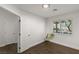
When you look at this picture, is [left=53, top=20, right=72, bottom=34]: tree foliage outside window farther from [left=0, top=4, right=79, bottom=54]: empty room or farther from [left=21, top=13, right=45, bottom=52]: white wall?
[left=21, top=13, right=45, bottom=52]: white wall

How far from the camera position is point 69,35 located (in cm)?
169

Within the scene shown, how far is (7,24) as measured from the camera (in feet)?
5.97

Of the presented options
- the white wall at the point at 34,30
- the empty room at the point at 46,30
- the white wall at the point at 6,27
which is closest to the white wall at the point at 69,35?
the empty room at the point at 46,30

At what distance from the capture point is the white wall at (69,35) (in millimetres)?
1616

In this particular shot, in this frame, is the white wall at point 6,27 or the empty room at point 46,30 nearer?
the empty room at point 46,30

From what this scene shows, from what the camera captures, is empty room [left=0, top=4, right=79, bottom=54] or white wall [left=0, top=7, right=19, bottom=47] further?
white wall [left=0, top=7, right=19, bottom=47]

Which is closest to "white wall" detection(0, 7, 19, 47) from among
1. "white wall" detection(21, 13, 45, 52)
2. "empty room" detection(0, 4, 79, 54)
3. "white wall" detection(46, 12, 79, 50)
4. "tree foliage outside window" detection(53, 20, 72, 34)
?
"empty room" detection(0, 4, 79, 54)

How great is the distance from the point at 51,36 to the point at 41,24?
12.9 inches

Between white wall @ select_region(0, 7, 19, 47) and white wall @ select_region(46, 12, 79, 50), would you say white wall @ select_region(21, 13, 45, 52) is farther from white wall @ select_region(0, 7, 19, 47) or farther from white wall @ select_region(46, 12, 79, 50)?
white wall @ select_region(0, 7, 19, 47)

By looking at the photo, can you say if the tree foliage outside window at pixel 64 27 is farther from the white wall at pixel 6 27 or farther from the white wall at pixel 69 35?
the white wall at pixel 6 27

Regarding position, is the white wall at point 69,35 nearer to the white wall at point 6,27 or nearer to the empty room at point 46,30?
the empty room at point 46,30

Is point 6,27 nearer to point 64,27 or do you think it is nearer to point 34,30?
point 34,30

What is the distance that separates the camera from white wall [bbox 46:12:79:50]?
5.30ft
